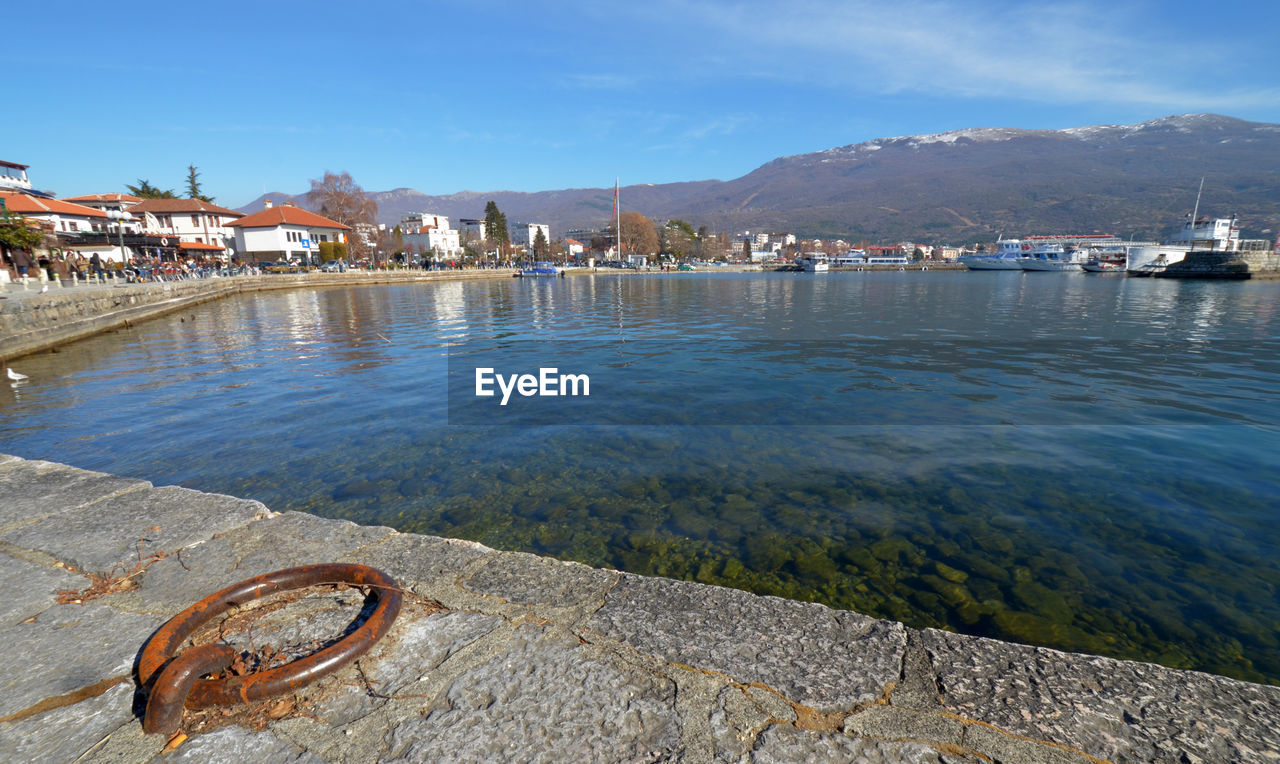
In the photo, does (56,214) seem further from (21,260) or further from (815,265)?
(815,265)

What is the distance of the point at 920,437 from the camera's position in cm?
795

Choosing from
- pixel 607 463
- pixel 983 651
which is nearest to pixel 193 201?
pixel 607 463

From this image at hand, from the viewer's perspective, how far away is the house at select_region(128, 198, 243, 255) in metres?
75.4

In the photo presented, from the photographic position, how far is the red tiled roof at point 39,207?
49.0m

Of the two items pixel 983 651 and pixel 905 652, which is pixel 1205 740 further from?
pixel 905 652

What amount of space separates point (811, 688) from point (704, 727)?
0.48 meters

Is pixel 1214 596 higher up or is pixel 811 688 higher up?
pixel 811 688

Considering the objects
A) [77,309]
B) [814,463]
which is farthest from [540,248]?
[814,463]

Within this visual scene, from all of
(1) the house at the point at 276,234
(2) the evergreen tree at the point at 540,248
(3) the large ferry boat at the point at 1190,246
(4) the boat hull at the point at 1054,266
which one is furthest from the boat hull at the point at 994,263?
(1) the house at the point at 276,234

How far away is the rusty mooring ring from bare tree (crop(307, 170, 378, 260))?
102624mm

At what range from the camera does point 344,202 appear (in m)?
91.2

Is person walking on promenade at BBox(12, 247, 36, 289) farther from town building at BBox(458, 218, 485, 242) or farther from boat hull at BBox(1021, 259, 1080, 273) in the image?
boat hull at BBox(1021, 259, 1080, 273)

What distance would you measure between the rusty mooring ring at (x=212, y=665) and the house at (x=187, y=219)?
309ft

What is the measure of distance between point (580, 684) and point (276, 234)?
3678 inches
